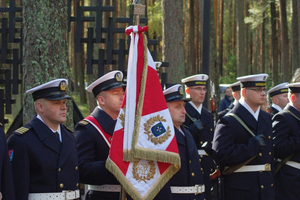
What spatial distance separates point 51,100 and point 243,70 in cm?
1692

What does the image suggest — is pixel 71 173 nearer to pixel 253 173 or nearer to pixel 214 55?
pixel 253 173

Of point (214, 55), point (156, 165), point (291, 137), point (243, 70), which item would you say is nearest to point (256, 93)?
point (291, 137)

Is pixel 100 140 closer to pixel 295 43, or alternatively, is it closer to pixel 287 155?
pixel 287 155

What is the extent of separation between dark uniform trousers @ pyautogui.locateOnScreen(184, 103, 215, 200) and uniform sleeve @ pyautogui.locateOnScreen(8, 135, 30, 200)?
3.30 meters

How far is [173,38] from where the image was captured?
1073 centimetres

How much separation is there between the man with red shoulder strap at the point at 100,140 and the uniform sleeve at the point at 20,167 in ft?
2.33

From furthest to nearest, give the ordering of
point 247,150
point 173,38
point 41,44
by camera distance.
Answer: point 173,38, point 41,44, point 247,150

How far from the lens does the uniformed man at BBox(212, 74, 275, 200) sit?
17.0 ft

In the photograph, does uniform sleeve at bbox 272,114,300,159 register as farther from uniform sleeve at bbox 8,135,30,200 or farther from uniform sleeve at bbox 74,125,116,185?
uniform sleeve at bbox 8,135,30,200

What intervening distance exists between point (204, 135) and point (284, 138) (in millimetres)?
1348

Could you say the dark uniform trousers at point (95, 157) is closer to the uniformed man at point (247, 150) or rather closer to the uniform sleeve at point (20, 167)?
the uniform sleeve at point (20, 167)

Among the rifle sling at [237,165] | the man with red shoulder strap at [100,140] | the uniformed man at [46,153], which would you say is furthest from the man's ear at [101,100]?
the rifle sling at [237,165]

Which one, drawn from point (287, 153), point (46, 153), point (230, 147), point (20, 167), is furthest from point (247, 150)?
point (20, 167)

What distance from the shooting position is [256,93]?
556 centimetres
